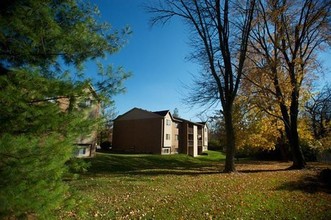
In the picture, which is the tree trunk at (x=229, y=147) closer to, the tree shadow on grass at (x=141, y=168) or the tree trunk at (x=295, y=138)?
the tree shadow on grass at (x=141, y=168)

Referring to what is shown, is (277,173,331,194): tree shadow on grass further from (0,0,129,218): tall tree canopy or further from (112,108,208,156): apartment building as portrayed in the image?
(112,108,208,156): apartment building

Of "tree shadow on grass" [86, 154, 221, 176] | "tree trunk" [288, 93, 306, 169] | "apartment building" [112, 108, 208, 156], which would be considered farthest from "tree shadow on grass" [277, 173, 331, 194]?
"apartment building" [112, 108, 208, 156]

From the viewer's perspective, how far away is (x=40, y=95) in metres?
4.77

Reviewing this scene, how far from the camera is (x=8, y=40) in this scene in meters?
5.07

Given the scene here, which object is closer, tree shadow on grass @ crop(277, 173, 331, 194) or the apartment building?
tree shadow on grass @ crop(277, 173, 331, 194)

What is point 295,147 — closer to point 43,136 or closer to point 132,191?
point 132,191

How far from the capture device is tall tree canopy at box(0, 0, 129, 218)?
3918 millimetres

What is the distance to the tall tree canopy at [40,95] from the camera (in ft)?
12.9

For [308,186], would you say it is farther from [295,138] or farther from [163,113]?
[163,113]

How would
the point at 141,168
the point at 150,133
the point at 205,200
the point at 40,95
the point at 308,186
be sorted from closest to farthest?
the point at 40,95
the point at 205,200
the point at 308,186
the point at 141,168
the point at 150,133

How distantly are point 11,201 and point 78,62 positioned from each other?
331 centimetres

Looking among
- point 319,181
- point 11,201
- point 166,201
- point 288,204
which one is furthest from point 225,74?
point 11,201

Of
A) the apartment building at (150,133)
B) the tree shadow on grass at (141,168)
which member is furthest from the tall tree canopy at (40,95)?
the apartment building at (150,133)

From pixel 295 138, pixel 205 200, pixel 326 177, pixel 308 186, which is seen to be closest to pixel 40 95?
pixel 205 200
